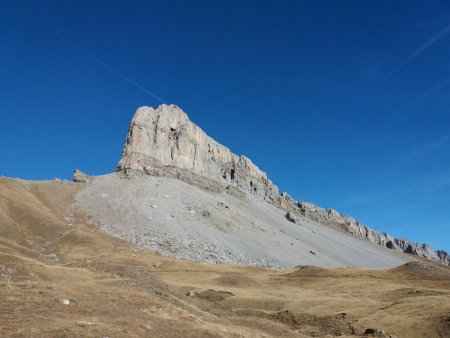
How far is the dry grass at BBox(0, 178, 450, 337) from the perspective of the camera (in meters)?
25.5

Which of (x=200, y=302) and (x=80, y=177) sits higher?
(x=80, y=177)

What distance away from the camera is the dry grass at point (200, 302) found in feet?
83.7

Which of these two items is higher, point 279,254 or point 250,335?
point 279,254

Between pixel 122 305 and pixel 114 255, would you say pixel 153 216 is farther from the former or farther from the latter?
pixel 122 305

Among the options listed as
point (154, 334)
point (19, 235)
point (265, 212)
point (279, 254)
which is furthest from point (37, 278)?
point (265, 212)

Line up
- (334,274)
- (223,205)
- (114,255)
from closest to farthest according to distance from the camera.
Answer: (334,274) < (114,255) < (223,205)

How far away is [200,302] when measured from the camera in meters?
51.2

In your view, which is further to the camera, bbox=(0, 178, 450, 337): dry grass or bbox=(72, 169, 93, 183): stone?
bbox=(72, 169, 93, 183): stone

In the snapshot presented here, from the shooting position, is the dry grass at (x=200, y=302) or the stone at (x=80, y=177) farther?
the stone at (x=80, y=177)

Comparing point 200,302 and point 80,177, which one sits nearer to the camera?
point 200,302

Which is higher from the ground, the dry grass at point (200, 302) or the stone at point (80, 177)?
the stone at point (80, 177)

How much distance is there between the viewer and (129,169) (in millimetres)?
175125

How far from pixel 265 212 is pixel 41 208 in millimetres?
99588

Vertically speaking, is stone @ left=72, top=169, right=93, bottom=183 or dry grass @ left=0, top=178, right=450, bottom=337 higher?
stone @ left=72, top=169, right=93, bottom=183
